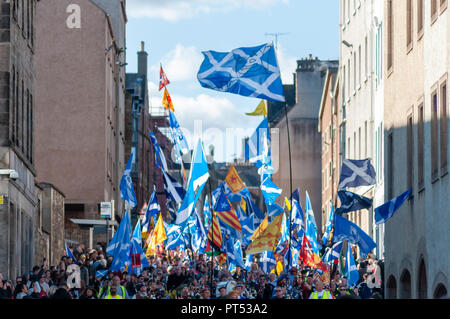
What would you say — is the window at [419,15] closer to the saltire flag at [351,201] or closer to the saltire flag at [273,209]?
the saltire flag at [351,201]

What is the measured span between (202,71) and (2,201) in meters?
8.51

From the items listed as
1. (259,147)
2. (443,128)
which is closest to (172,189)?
(259,147)

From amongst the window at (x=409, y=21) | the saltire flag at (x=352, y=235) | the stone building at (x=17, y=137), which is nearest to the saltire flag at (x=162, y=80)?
the stone building at (x=17, y=137)

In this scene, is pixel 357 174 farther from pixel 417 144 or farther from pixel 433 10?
pixel 433 10

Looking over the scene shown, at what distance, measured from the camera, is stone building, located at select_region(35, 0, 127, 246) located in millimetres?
58875

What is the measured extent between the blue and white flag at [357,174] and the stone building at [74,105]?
26.1 metres

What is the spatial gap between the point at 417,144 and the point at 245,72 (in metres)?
4.64

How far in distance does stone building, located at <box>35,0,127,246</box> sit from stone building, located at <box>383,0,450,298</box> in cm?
2768

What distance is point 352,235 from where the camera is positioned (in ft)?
94.8

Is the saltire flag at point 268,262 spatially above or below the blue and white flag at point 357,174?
below

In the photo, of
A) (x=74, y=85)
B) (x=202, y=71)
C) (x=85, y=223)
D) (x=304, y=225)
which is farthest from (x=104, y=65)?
(x=202, y=71)

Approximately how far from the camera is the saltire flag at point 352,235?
28.9m

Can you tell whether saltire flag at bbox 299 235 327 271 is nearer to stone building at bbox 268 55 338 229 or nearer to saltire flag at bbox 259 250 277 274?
saltire flag at bbox 259 250 277 274

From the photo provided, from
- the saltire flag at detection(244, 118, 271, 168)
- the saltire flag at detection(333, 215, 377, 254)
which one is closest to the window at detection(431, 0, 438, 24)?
the saltire flag at detection(333, 215, 377, 254)
